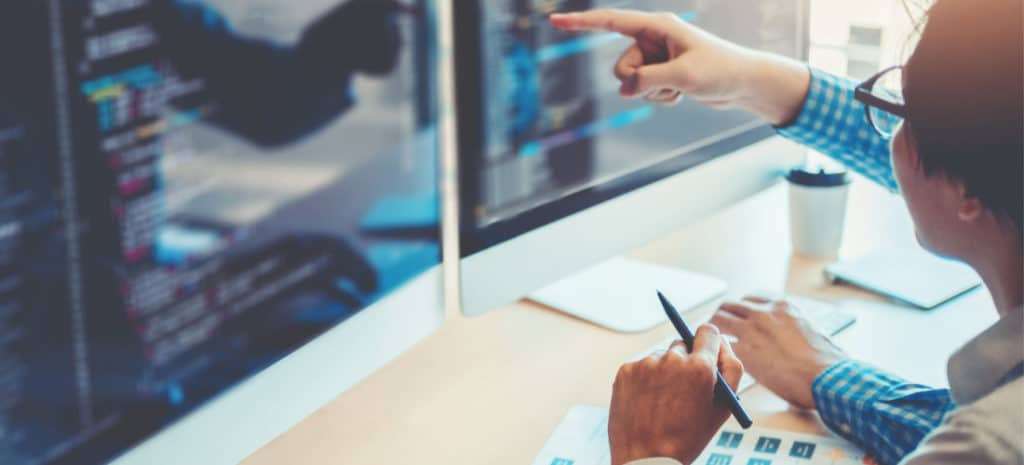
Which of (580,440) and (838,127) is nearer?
(580,440)

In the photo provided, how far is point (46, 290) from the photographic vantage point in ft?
1.81

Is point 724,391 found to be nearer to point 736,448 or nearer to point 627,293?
point 736,448

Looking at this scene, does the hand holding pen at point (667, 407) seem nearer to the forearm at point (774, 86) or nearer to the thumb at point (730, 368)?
the thumb at point (730, 368)

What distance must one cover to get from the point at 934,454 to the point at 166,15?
1.77 feet

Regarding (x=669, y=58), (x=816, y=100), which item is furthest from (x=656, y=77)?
(x=816, y=100)

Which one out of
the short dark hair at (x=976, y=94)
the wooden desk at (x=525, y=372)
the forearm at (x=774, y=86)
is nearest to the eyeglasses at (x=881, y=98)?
the short dark hair at (x=976, y=94)

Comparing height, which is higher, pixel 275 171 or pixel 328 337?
pixel 275 171

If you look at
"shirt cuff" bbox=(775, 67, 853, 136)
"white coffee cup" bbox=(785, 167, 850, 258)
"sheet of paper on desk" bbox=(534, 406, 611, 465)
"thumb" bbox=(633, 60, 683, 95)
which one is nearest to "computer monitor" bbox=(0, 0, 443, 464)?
"sheet of paper on desk" bbox=(534, 406, 611, 465)

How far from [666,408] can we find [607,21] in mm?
380

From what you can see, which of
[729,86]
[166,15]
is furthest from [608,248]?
[166,15]

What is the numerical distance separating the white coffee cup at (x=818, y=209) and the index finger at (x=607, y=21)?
0.44 m

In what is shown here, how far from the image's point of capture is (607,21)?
1.00m

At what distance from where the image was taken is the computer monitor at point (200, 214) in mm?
542

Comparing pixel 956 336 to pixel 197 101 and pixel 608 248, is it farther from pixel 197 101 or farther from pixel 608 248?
pixel 197 101
